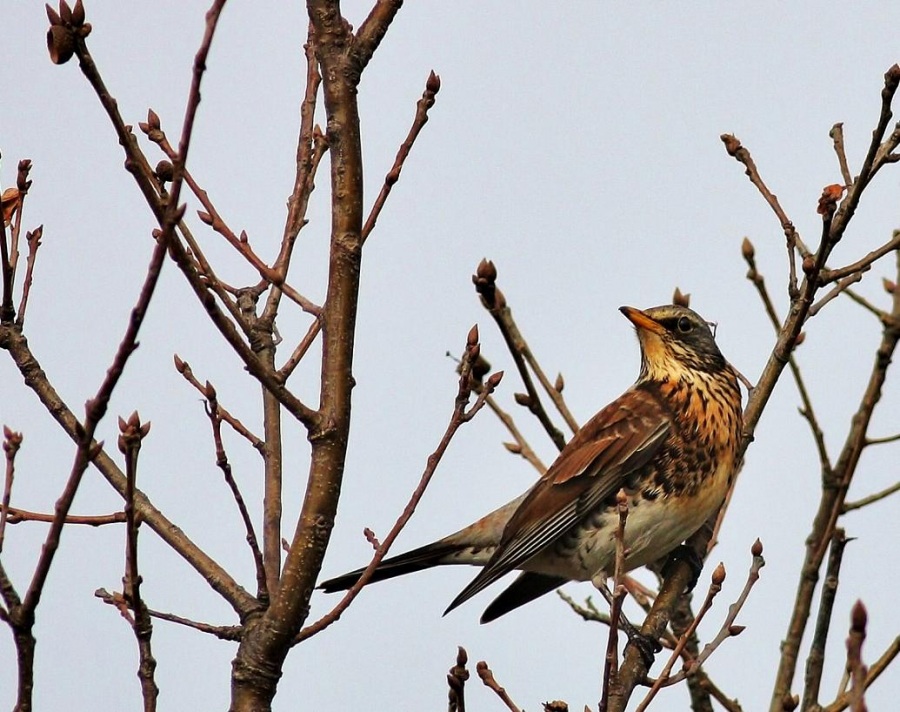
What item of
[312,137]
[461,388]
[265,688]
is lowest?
[265,688]

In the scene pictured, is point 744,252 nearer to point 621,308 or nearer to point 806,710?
point 621,308

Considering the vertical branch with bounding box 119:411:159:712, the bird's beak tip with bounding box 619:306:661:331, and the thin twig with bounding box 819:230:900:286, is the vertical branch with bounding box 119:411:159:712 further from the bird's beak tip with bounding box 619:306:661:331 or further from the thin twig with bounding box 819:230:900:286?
the bird's beak tip with bounding box 619:306:661:331

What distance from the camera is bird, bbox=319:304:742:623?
22.4 feet

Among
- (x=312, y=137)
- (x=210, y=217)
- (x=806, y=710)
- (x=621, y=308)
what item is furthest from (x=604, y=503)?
(x=210, y=217)

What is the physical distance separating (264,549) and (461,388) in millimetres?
1002

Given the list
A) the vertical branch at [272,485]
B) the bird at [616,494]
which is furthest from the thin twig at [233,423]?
the bird at [616,494]

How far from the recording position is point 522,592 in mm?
7352

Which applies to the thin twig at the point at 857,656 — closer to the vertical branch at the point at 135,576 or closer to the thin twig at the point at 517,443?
the vertical branch at the point at 135,576

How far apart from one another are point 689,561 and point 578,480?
2.63ft

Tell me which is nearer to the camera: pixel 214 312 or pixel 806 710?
pixel 214 312

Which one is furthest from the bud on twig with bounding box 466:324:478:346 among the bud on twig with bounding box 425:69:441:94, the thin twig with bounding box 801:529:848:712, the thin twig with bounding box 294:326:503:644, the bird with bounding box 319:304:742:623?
the bird with bounding box 319:304:742:623

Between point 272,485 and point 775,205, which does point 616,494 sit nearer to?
point 775,205

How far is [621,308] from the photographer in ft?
25.0

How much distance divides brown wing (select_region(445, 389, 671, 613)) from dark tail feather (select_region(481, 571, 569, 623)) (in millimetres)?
356
